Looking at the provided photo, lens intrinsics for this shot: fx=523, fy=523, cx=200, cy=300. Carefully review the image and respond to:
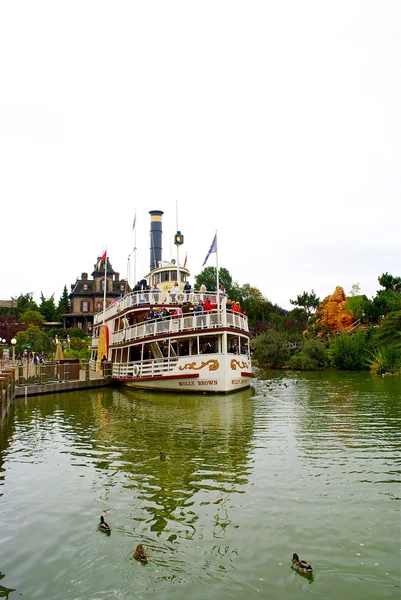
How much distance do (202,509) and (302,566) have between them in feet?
8.88

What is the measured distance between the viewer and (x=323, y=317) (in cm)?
6850

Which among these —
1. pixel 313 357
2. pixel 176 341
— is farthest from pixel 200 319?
pixel 313 357

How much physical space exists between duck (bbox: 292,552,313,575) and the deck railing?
65.3 feet

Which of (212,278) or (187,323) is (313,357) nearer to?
(187,323)

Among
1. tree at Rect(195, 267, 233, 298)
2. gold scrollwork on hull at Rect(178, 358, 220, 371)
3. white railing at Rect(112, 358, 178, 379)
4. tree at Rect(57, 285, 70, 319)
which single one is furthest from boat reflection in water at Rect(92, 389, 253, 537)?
tree at Rect(57, 285, 70, 319)

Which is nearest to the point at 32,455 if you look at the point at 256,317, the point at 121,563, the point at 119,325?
the point at 121,563

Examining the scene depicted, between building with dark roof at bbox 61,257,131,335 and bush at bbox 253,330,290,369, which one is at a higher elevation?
building with dark roof at bbox 61,257,131,335

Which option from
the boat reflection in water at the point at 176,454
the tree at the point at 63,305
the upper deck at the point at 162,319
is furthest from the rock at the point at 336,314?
the tree at the point at 63,305

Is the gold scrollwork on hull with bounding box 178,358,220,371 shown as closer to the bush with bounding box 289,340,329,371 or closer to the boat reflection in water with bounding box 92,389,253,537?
the boat reflection in water with bounding box 92,389,253,537

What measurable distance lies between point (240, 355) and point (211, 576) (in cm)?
2213

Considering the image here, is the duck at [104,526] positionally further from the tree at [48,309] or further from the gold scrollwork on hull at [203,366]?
the tree at [48,309]

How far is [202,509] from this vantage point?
9117 mm

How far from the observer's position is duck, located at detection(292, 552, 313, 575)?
671 centimetres

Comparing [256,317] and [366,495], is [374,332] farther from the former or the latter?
[366,495]
